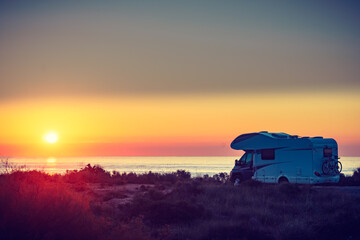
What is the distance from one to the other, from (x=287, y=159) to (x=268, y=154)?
1187 millimetres

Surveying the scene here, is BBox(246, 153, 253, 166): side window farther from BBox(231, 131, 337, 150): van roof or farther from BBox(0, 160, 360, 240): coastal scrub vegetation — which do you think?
BBox(0, 160, 360, 240): coastal scrub vegetation

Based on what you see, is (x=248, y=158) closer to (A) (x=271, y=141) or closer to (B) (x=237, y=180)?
(B) (x=237, y=180)

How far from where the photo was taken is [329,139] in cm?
2364

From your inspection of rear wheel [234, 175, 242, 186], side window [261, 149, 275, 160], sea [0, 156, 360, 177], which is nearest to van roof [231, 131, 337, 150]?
side window [261, 149, 275, 160]

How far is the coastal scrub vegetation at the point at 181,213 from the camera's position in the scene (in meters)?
10.8

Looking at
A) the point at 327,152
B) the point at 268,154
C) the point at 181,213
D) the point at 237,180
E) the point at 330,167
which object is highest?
the point at 327,152

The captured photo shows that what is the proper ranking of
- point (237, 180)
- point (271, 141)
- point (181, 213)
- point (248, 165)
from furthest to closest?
point (237, 180) < point (248, 165) < point (271, 141) < point (181, 213)

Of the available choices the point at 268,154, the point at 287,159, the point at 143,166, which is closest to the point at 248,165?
the point at 268,154

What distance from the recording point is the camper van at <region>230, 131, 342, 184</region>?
22641mm

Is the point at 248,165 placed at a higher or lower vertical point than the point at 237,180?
higher

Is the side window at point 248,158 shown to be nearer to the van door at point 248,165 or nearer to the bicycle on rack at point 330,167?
the van door at point 248,165

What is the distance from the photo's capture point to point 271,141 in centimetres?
2417

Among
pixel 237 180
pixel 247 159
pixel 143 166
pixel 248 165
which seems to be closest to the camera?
pixel 248 165

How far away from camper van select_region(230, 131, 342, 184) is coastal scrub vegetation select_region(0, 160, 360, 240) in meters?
2.30
